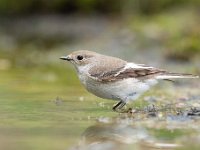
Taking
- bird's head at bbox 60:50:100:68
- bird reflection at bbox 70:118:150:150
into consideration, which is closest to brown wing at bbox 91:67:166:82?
bird's head at bbox 60:50:100:68

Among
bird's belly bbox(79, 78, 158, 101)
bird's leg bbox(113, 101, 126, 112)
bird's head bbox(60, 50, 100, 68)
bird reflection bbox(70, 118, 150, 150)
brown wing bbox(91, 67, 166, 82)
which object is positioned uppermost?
bird's head bbox(60, 50, 100, 68)

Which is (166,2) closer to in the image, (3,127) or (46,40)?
(46,40)

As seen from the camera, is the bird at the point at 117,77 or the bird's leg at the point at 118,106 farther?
the bird's leg at the point at 118,106

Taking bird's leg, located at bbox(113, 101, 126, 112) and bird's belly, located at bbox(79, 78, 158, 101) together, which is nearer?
bird's belly, located at bbox(79, 78, 158, 101)

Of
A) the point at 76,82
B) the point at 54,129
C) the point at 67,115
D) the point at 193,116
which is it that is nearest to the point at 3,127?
the point at 54,129

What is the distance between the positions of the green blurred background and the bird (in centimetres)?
35

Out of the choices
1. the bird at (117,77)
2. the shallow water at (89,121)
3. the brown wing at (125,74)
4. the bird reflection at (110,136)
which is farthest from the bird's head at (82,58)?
the bird reflection at (110,136)

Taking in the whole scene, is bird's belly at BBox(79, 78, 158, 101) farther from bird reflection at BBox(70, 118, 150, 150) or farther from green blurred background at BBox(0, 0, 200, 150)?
bird reflection at BBox(70, 118, 150, 150)

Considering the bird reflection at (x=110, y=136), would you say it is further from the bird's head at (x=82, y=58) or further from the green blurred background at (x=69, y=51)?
the bird's head at (x=82, y=58)

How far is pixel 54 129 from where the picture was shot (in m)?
9.42

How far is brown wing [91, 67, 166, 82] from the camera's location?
10828 mm

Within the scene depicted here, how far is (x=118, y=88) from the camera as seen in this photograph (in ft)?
35.7

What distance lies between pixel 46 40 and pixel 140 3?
3.21m

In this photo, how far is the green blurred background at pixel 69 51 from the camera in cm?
986
